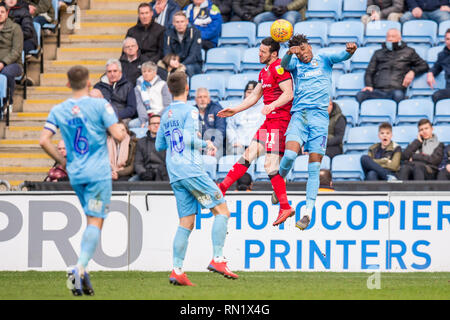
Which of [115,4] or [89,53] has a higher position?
[115,4]

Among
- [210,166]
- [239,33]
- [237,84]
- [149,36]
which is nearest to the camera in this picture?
[210,166]

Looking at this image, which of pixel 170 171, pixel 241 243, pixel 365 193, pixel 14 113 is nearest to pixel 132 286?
pixel 170 171

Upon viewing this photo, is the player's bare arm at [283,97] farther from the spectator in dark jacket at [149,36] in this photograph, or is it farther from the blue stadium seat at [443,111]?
the spectator in dark jacket at [149,36]

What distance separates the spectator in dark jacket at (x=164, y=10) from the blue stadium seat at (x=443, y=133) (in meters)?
6.23

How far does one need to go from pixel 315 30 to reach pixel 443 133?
11.8ft

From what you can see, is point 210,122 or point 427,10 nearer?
point 210,122

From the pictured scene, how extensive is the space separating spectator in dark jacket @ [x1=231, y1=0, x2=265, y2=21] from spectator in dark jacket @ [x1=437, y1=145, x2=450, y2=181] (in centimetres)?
569

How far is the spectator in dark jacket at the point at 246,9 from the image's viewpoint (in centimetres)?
1906

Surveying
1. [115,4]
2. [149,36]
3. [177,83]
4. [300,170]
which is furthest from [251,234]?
[115,4]

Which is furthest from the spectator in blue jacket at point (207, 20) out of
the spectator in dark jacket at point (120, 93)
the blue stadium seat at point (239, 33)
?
the spectator in dark jacket at point (120, 93)

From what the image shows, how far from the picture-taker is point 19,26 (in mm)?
18188

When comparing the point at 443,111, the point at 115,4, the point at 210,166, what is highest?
the point at 115,4

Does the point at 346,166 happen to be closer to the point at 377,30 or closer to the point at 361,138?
the point at 361,138

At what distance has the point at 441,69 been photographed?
55.8ft
